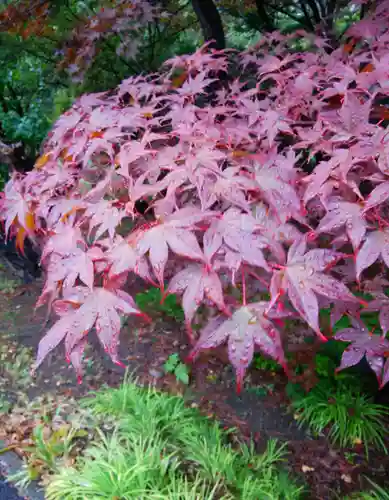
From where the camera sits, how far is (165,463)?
77.1 inches

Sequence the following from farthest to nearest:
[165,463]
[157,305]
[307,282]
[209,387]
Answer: [157,305], [209,387], [165,463], [307,282]

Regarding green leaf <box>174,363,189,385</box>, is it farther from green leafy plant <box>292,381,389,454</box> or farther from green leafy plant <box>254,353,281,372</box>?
green leafy plant <box>292,381,389,454</box>

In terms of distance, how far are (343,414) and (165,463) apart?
979 mm

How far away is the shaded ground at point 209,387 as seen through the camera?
2197 millimetres

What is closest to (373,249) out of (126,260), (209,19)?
(126,260)

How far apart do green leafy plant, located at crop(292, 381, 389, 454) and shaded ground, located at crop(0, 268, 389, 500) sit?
7 centimetres

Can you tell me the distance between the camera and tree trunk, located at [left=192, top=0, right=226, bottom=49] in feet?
9.67

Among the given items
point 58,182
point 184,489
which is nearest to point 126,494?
point 184,489

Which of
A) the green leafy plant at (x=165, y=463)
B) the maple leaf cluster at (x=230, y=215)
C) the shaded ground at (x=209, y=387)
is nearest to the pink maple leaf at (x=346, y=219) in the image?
the maple leaf cluster at (x=230, y=215)

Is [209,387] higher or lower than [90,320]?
lower

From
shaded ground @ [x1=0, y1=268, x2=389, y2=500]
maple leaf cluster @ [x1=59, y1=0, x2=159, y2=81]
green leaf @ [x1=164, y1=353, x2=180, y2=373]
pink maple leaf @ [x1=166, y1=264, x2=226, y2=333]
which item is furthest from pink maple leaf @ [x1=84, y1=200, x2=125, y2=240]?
maple leaf cluster @ [x1=59, y1=0, x2=159, y2=81]

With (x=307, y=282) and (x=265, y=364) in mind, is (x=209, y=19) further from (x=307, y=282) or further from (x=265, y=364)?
(x=307, y=282)

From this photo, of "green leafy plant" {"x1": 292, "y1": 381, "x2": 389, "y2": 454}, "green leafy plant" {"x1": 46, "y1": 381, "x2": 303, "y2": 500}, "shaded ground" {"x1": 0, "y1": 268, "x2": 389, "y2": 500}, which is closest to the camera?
"green leafy plant" {"x1": 46, "y1": 381, "x2": 303, "y2": 500}

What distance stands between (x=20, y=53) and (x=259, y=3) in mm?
1859
